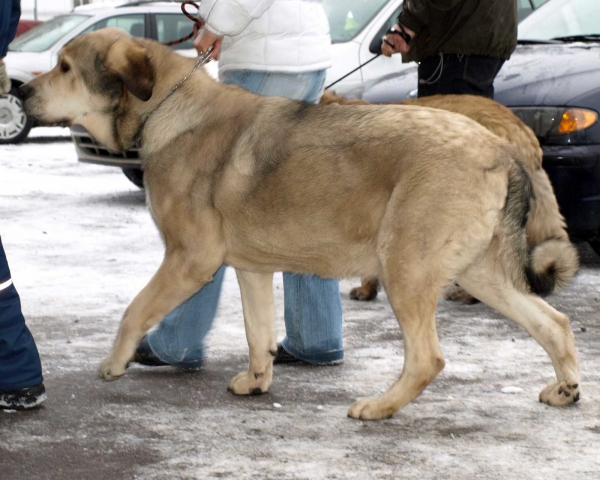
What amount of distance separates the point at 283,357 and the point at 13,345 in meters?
1.36

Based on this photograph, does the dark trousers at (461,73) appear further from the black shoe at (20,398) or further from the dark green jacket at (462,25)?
the black shoe at (20,398)

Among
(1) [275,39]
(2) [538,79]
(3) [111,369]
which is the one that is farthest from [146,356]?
(2) [538,79]

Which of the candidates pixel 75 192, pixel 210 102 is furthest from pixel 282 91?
pixel 75 192

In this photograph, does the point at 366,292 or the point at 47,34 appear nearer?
the point at 366,292

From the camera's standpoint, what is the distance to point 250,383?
4.40 metres

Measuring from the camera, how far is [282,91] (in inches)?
180

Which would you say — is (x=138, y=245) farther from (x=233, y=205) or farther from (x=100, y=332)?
(x=233, y=205)

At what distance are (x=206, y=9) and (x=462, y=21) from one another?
1.86 meters

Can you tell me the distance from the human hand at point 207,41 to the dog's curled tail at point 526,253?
4.56ft

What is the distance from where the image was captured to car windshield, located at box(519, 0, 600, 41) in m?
7.79

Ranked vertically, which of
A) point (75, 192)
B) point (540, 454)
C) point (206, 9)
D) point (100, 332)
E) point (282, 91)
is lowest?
point (75, 192)

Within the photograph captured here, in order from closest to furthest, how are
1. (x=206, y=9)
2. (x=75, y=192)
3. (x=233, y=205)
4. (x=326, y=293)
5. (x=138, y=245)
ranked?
(x=233, y=205) < (x=206, y=9) < (x=326, y=293) < (x=138, y=245) < (x=75, y=192)

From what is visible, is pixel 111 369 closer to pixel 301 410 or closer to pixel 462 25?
pixel 301 410

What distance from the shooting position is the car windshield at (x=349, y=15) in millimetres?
9875
